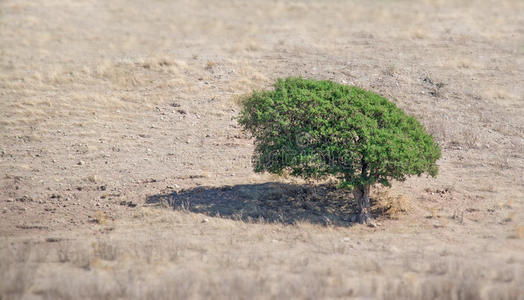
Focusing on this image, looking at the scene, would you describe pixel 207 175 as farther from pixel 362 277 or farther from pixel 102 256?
pixel 362 277

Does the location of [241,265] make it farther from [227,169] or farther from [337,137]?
[227,169]

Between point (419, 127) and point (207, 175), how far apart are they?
456 cm

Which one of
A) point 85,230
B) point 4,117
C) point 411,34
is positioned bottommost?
point 85,230

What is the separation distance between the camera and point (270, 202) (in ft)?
37.2

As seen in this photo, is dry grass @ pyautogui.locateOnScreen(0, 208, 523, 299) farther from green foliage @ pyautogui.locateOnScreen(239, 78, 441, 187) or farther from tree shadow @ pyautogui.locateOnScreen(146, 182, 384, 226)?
green foliage @ pyautogui.locateOnScreen(239, 78, 441, 187)

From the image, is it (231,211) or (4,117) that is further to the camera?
(4,117)

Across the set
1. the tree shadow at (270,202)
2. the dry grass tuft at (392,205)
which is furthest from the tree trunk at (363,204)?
the dry grass tuft at (392,205)

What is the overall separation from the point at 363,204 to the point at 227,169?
3471mm

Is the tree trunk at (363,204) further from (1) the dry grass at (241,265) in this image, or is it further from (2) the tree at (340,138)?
(1) the dry grass at (241,265)

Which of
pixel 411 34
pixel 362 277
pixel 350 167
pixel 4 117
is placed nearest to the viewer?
pixel 362 277

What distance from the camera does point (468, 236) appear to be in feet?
32.4

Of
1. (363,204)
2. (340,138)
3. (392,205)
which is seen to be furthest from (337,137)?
(392,205)

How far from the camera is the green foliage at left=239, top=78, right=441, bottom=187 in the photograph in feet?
33.7

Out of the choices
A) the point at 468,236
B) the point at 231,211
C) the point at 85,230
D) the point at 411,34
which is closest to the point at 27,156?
the point at 85,230
